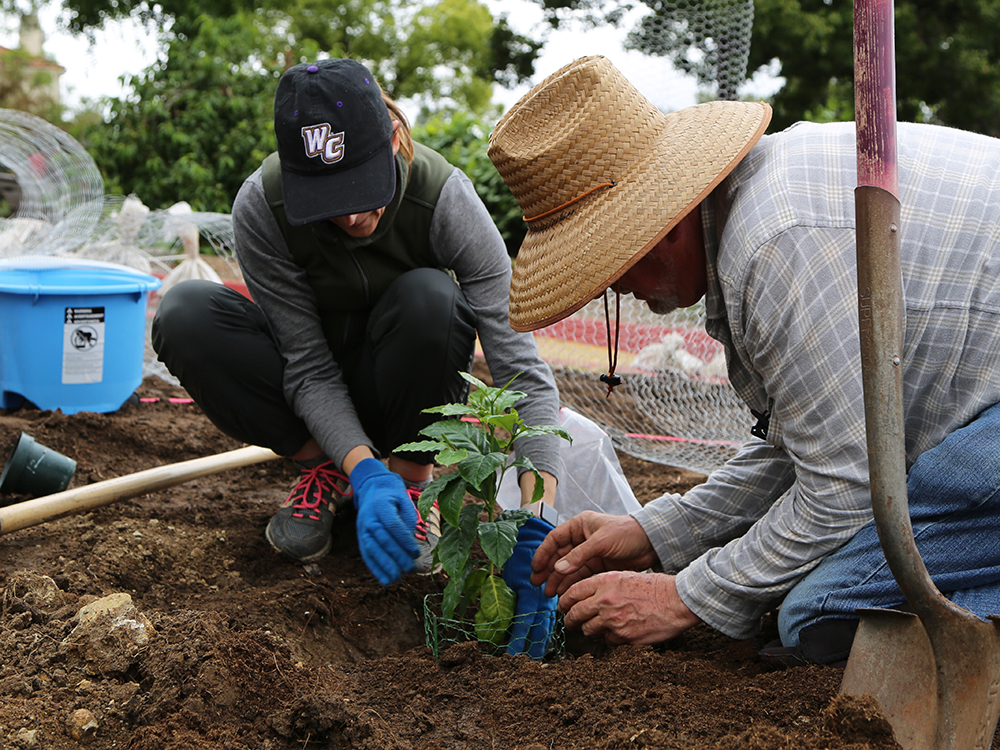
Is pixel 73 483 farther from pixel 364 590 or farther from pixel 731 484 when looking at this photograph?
pixel 731 484

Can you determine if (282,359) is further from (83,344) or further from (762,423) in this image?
(83,344)

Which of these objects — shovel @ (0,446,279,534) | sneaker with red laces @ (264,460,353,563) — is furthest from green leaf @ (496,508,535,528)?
shovel @ (0,446,279,534)

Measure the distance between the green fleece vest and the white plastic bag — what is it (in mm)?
612

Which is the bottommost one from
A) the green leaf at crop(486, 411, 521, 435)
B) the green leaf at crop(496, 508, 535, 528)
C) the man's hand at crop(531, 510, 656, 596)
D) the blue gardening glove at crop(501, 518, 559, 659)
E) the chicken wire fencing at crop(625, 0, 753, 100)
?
the blue gardening glove at crop(501, 518, 559, 659)

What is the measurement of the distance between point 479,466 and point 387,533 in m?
0.37

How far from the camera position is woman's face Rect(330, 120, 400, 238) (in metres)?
2.04

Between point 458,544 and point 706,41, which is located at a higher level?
point 706,41

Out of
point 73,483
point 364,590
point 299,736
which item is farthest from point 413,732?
point 73,483

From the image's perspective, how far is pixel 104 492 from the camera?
2.35m

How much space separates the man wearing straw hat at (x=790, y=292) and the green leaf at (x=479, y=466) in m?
0.28

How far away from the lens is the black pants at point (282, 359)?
221 centimetres

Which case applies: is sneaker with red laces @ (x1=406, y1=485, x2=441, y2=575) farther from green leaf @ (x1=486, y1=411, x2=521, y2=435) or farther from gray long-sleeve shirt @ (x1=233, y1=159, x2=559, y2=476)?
green leaf @ (x1=486, y1=411, x2=521, y2=435)

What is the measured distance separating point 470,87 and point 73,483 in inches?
973

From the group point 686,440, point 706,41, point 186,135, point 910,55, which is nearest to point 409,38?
point 910,55
